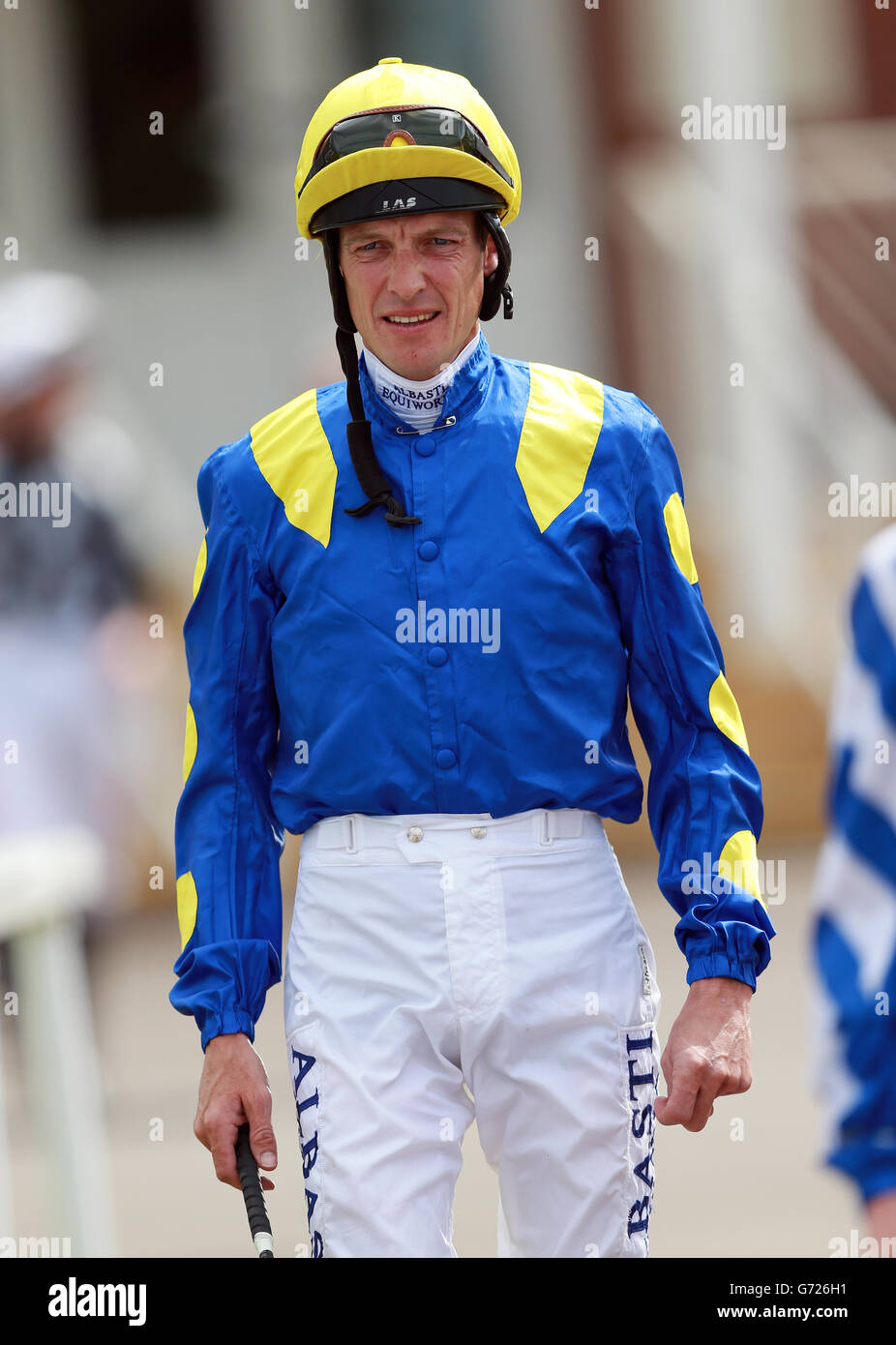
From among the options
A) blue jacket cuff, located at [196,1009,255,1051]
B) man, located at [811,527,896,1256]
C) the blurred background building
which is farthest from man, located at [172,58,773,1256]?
the blurred background building

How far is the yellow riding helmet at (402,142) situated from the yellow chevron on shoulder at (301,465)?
0.91 ft

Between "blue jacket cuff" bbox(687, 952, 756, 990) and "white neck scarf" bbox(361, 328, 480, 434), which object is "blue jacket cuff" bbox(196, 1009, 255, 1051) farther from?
"white neck scarf" bbox(361, 328, 480, 434)

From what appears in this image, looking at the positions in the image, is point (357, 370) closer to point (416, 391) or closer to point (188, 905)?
point (416, 391)

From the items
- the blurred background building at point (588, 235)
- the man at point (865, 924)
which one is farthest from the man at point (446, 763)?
the blurred background building at point (588, 235)

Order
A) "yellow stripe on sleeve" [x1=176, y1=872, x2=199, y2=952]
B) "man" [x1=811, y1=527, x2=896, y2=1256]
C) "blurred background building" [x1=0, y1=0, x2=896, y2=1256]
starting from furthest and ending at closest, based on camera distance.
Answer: "blurred background building" [x1=0, y1=0, x2=896, y2=1256] < "yellow stripe on sleeve" [x1=176, y1=872, x2=199, y2=952] < "man" [x1=811, y1=527, x2=896, y2=1256]

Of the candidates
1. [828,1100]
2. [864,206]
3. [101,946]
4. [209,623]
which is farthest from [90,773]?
[864,206]

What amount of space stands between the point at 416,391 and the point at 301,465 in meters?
0.20

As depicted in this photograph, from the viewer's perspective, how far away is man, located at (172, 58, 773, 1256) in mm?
2947

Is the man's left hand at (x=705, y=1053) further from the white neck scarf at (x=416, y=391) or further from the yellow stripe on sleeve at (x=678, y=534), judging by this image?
the white neck scarf at (x=416, y=391)

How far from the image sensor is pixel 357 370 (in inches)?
126

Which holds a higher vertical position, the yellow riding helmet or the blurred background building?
the blurred background building

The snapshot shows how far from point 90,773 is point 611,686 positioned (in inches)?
124

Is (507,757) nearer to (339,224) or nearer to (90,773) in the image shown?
(339,224)

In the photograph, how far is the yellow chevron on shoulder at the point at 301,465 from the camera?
3094 mm
